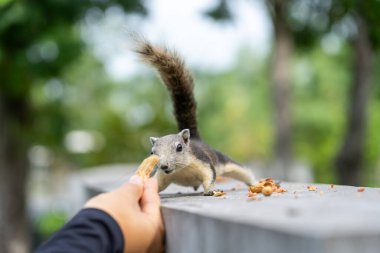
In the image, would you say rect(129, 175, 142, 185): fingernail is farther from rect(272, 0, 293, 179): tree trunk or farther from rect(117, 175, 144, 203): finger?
rect(272, 0, 293, 179): tree trunk

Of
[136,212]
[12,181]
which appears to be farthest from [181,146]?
[12,181]

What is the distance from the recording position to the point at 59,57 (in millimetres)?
6645

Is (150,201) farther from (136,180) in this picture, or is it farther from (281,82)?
(281,82)

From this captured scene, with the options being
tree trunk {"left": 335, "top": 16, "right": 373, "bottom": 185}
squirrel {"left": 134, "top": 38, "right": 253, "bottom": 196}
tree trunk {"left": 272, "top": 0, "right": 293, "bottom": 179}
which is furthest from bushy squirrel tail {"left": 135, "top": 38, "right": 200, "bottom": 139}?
tree trunk {"left": 272, "top": 0, "right": 293, "bottom": 179}

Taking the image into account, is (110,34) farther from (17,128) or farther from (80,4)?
(80,4)

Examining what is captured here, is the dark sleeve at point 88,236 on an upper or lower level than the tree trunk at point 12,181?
upper

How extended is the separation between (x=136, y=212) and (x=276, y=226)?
1.58ft

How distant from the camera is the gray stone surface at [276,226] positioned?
90 centimetres

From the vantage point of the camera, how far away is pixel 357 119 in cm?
690

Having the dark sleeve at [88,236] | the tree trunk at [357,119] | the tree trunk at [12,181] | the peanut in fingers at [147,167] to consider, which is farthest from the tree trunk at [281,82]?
the dark sleeve at [88,236]

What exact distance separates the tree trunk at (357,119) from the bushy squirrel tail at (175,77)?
4698 mm

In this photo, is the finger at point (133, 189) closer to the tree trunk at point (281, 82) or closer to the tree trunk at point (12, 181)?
the tree trunk at point (281, 82)

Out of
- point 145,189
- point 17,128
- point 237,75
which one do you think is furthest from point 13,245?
point 237,75

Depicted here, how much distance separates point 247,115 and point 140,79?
3.55 metres
